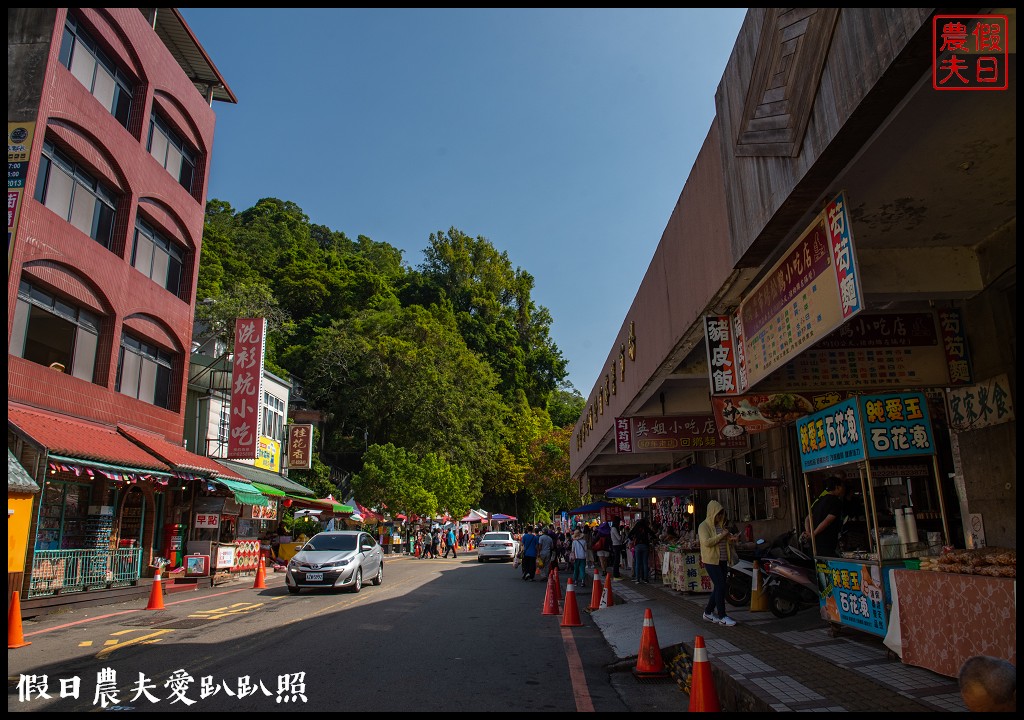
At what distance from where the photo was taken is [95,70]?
17.7 m

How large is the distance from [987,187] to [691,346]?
4.52m

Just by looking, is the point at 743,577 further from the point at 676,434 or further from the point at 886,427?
the point at 886,427

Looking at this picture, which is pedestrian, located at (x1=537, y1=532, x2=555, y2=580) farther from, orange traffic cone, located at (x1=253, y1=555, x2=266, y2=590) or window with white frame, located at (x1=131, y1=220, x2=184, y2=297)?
window with white frame, located at (x1=131, y1=220, x2=184, y2=297)

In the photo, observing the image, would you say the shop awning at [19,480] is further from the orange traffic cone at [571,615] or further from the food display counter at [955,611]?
the food display counter at [955,611]

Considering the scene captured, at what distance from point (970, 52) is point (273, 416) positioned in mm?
31329

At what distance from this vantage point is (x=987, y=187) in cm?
574

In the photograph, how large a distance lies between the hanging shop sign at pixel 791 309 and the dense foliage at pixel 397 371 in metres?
28.9

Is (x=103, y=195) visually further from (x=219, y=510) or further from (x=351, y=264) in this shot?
(x=351, y=264)

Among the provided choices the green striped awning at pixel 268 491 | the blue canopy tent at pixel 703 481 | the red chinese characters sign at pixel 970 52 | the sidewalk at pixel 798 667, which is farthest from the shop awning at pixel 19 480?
the red chinese characters sign at pixel 970 52

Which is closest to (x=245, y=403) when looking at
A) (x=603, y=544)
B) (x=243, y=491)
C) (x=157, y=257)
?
(x=243, y=491)

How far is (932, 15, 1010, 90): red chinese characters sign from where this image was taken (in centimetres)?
373

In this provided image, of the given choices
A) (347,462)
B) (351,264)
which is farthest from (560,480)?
(351,264)

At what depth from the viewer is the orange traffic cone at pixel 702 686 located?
5.12 metres

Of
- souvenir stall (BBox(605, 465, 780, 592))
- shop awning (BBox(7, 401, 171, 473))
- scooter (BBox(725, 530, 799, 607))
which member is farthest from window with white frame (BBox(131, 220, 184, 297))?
scooter (BBox(725, 530, 799, 607))
